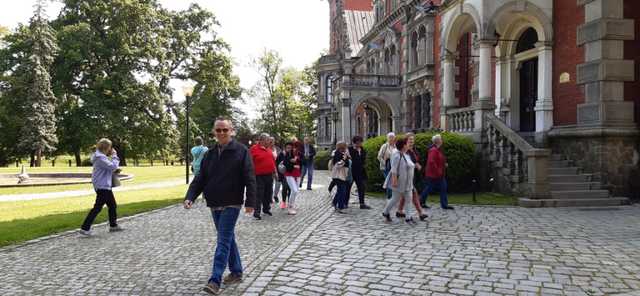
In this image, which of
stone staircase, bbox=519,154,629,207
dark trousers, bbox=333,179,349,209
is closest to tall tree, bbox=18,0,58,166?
dark trousers, bbox=333,179,349,209

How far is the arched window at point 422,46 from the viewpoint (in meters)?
24.3

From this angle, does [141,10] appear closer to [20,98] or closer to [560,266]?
[20,98]

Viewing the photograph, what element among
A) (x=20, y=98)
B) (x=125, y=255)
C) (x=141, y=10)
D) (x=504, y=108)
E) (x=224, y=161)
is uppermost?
(x=141, y=10)

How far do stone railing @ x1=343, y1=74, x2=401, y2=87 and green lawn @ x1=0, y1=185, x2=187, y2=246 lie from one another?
15773 mm

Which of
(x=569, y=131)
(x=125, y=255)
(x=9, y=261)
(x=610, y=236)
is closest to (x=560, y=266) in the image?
(x=610, y=236)

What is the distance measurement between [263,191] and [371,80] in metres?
19.7

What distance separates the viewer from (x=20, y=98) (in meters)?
39.1

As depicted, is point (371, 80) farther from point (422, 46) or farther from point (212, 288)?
point (212, 288)

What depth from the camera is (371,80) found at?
94.8ft

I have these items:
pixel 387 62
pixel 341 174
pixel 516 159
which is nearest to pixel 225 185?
pixel 341 174

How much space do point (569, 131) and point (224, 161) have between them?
35.0ft

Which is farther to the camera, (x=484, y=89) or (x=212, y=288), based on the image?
(x=484, y=89)

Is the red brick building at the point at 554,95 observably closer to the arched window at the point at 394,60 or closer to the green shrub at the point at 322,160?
the arched window at the point at 394,60

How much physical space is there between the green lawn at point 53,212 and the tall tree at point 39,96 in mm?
27687
